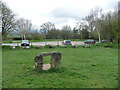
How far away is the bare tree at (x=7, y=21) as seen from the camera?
1399 cm

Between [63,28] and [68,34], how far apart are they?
246 cm

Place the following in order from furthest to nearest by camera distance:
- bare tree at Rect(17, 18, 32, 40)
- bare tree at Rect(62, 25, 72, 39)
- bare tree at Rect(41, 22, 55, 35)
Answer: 1. bare tree at Rect(41, 22, 55, 35)
2. bare tree at Rect(62, 25, 72, 39)
3. bare tree at Rect(17, 18, 32, 40)

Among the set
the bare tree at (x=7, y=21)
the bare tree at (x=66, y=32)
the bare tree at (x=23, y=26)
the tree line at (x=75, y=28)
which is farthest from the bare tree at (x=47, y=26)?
the bare tree at (x=7, y=21)

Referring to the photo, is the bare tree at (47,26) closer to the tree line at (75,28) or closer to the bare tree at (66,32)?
the tree line at (75,28)

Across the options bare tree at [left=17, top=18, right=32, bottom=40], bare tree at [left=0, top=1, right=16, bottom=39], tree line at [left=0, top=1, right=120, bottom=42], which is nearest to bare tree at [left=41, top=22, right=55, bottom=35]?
tree line at [left=0, top=1, right=120, bottom=42]

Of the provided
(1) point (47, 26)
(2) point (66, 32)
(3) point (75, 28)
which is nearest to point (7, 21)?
(2) point (66, 32)

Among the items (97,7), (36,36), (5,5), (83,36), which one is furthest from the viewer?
(83,36)

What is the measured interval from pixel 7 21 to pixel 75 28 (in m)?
24.7

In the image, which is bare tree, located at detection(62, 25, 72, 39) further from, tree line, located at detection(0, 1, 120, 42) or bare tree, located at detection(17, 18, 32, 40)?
bare tree, located at detection(17, 18, 32, 40)

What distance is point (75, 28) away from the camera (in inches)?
1439

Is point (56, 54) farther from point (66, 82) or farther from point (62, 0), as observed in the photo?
point (62, 0)

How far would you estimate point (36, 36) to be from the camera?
30.9 metres

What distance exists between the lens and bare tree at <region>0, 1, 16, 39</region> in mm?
13994

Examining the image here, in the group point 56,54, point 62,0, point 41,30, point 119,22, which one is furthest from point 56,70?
point 41,30
